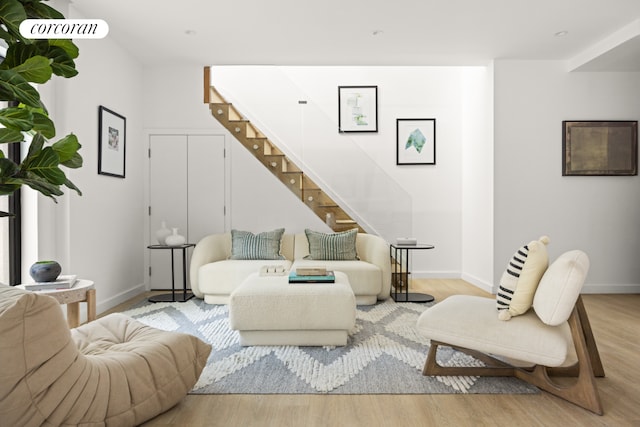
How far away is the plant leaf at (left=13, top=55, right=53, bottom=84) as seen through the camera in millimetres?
1310

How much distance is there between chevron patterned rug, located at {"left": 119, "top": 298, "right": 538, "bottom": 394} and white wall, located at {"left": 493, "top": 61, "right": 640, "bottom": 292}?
2433 millimetres

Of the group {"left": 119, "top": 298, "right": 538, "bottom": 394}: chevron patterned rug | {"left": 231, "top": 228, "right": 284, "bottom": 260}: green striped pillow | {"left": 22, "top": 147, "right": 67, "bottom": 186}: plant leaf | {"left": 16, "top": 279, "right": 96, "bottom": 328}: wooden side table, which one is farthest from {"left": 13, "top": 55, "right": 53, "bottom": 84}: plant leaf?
{"left": 231, "top": 228, "right": 284, "bottom": 260}: green striped pillow

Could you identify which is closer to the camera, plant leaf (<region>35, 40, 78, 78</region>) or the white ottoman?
plant leaf (<region>35, 40, 78, 78</region>)

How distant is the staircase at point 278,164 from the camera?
230 inches

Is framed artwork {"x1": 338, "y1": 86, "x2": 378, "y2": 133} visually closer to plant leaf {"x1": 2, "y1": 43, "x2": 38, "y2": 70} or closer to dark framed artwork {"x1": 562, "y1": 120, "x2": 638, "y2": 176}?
dark framed artwork {"x1": 562, "y1": 120, "x2": 638, "y2": 176}

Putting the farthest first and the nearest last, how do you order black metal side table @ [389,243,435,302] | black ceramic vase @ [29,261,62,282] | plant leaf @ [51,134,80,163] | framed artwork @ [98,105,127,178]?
black metal side table @ [389,243,435,302] < framed artwork @ [98,105,127,178] < black ceramic vase @ [29,261,62,282] < plant leaf @ [51,134,80,163]

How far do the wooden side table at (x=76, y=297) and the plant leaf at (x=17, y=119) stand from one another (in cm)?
189

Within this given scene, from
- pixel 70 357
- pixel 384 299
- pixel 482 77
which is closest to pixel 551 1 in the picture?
pixel 482 77

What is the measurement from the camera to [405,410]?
2.31m

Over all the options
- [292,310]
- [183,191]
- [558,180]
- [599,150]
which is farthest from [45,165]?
[599,150]

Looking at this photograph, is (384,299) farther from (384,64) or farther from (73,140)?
(73,140)

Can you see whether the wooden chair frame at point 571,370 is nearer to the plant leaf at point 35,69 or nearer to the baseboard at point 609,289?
the plant leaf at point 35,69

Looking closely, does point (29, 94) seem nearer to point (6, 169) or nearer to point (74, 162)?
point (6, 169)

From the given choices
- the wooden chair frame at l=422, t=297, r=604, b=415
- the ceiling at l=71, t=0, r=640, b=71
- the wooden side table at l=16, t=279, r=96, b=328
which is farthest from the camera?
the ceiling at l=71, t=0, r=640, b=71
